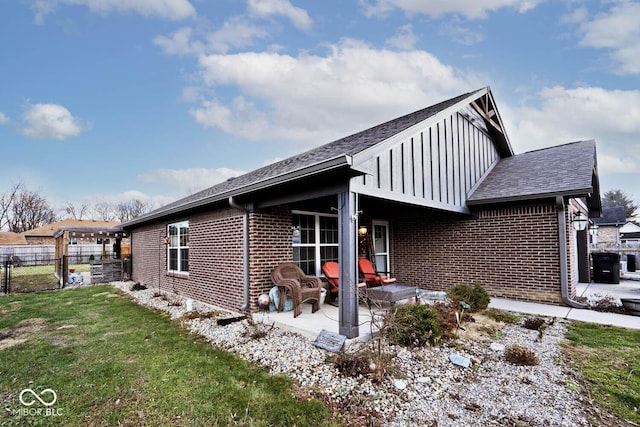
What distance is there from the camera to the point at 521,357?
362cm

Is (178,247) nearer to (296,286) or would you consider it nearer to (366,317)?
(296,286)

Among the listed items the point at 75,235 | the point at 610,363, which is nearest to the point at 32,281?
the point at 75,235

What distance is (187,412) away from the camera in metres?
2.71

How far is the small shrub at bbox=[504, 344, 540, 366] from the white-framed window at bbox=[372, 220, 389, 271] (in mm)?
5337

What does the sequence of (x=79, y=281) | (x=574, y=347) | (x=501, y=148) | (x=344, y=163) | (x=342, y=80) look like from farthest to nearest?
(x=79, y=281) → (x=342, y=80) → (x=501, y=148) → (x=574, y=347) → (x=344, y=163)

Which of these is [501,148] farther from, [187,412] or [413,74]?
[187,412]

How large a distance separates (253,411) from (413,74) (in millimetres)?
11012

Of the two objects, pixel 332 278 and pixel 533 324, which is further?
pixel 332 278

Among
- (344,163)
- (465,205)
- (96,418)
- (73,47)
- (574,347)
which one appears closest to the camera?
(96,418)

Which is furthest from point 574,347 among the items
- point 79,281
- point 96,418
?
point 79,281

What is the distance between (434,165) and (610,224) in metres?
24.5

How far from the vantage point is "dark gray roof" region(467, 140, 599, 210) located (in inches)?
253

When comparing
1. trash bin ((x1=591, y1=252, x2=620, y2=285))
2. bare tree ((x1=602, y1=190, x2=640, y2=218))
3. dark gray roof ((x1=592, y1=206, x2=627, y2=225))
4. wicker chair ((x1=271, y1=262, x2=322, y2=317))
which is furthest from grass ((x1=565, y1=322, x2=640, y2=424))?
bare tree ((x1=602, y1=190, x2=640, y2=218))

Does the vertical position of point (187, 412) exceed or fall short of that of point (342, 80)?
it falls short
